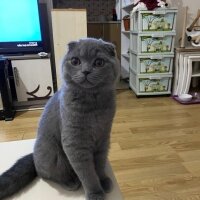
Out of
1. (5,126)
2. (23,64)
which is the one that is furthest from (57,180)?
(23,64)

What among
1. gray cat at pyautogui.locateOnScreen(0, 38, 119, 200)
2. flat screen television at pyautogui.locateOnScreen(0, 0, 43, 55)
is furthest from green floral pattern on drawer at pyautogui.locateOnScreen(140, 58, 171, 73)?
gray cat at pyautogui.locateOnScreen(0, 38, 119, 200)

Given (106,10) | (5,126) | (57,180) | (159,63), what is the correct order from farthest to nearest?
(106,10), (159,63), (5,126), (57,180)

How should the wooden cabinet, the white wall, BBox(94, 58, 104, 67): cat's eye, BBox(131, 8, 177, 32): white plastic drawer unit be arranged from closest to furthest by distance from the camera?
BBox(94, 58, 104, 67): cat's eye
BBox(131, 8, 177, 32): white plastic drawer unit
the white wall
the wooden cabinet

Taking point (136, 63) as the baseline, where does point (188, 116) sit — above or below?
below

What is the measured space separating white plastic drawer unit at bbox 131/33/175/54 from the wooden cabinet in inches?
30.8

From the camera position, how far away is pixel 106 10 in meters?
3.98

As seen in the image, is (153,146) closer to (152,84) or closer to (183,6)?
(152,84)

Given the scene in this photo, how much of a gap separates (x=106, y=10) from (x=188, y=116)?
2.82 meters

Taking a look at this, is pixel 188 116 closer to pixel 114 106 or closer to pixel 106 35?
pixel 114 106

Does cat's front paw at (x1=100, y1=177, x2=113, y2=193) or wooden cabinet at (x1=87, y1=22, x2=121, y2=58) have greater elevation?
wooden cabinet at (x1=87, y1=22, x2=121, y2=58)

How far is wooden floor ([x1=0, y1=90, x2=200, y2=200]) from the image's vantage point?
3.70ft

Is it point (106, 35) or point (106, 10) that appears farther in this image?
point (106, 10)

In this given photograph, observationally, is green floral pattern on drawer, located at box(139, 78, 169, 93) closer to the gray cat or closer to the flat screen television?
the flat screen television

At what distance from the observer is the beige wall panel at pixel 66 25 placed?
2014 mm
